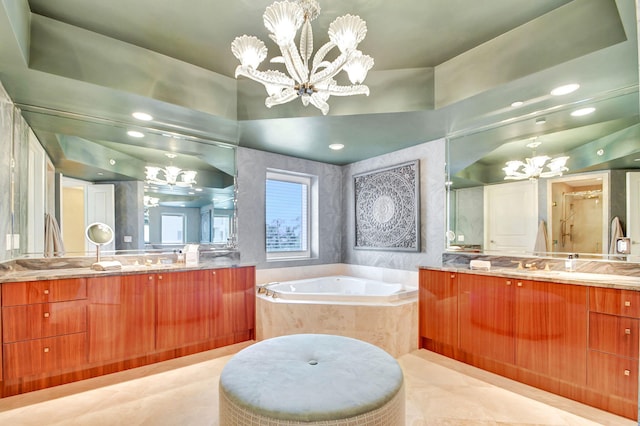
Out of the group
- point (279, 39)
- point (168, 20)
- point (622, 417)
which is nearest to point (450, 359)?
point (622, 417)

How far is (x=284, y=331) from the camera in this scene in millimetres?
3043

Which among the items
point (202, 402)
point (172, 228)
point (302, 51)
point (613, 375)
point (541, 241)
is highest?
point (302, 51)

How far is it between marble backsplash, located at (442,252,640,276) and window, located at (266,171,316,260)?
6.64 ft

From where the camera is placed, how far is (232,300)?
321 centimetres

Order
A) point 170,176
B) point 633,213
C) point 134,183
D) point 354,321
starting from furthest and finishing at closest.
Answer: point 170,176 < point 134,183 < point 354,321 < point 633,213

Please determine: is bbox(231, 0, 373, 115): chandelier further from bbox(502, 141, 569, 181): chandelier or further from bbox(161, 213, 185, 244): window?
bbox(161, 213, 185, 244): window

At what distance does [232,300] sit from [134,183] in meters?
1.56

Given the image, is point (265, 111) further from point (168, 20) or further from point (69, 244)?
point (69, 244)

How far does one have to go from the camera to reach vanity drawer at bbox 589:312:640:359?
1892 millimetres

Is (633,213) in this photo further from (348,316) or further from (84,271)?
(84,271)

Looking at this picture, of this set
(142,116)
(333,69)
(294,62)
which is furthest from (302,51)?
(142,116)

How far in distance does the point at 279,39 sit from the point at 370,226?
310cm

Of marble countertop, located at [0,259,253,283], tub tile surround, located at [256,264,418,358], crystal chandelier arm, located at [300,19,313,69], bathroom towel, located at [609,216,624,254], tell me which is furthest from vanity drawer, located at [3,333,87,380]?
bathroom towel, located at [609,216,624,254]

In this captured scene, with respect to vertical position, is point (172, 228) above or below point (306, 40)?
below
